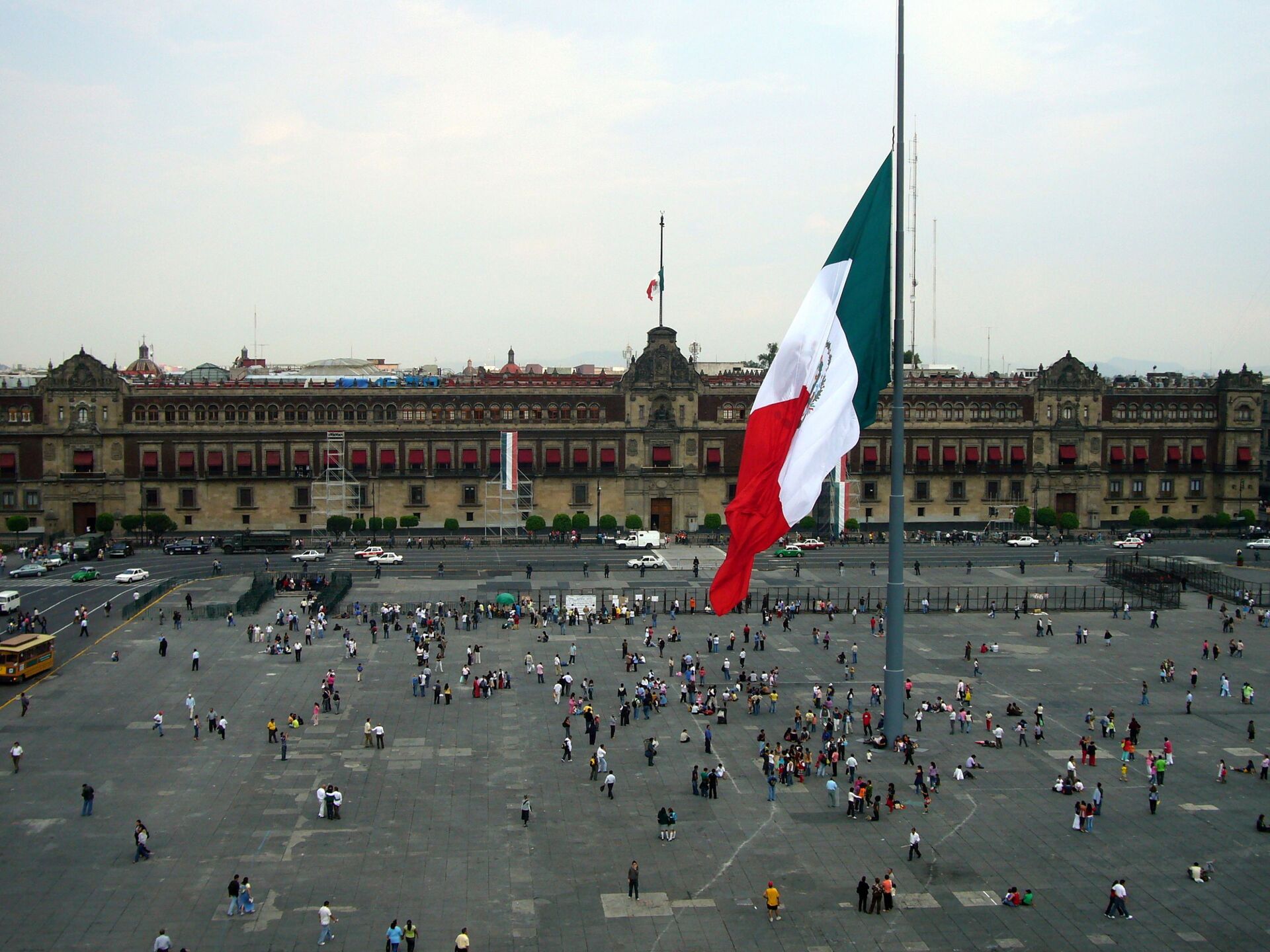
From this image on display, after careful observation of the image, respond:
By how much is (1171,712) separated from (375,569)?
1999 inches

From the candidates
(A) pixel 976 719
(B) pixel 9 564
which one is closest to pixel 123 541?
(B) pixel 9 564

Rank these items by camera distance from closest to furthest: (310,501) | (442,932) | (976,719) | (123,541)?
(442,932), (976,719), (123,541), (310,501)

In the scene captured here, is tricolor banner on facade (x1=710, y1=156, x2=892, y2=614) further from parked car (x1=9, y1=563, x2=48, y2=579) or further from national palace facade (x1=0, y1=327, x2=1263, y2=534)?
national palace facade (x1=0, y1=327, x2=1263, y2=534)

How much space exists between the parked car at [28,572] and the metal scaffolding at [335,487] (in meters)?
23.8

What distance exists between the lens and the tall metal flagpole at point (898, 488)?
3750 centimetres

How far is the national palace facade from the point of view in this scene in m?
102

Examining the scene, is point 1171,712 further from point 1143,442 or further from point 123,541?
point 123,541

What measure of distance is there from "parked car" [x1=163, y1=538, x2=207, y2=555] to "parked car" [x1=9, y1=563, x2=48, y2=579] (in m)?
11.0

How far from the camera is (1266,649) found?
206 ft

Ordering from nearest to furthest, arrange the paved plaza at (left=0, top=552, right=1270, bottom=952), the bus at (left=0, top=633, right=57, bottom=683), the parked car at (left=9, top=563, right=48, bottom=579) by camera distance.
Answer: the paved plaza at (left=0, top=552, right=1270, bottom=952) < the bus at (left=0, top=633, right=57, bottom=683) < the parked car at (left=9, top=563, right=48, bottom=579)

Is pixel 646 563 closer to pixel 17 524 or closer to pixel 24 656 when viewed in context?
pixel 24 656

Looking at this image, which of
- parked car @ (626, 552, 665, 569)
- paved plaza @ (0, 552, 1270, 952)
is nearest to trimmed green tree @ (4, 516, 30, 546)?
paved plaza @ (0, 552, 1270, 952)

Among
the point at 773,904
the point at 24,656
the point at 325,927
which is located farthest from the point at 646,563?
the point at 325,927

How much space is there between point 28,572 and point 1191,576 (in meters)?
76.6
